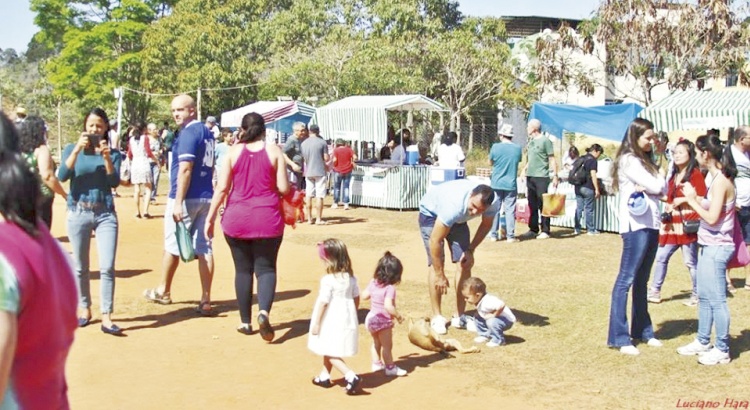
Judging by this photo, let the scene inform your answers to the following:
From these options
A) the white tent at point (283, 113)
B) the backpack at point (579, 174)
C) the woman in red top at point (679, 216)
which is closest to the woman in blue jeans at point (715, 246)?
the woman in red top at point (679, 216)

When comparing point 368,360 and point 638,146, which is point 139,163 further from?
point 638,146

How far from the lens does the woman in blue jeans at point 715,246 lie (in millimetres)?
6602

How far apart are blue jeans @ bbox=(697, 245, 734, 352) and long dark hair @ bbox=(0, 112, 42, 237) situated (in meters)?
5.39

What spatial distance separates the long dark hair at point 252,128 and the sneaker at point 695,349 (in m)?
3.70

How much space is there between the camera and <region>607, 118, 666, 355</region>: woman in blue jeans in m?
6.72

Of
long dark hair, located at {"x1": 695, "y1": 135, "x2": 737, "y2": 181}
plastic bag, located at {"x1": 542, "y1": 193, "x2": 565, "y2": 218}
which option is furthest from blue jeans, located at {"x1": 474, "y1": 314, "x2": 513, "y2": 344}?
plastic bag, located at {"x1": 542, "y1": 193, "x2": 565, "y2": 218}

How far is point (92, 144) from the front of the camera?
721cm

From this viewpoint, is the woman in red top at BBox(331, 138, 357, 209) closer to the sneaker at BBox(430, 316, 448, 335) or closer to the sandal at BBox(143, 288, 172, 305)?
the sandal at BBox(143, 288, 172, 305)

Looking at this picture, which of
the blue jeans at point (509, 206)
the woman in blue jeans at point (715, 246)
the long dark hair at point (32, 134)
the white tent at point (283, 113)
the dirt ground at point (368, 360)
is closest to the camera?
the dirt ground at point (368, 360)

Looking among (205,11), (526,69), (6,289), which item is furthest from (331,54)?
(6,289)

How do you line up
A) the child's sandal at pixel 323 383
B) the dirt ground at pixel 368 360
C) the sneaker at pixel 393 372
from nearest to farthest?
the dirt ground at pixel 368 360 < the child's sandal at pixel 323 383 < the sneaker at pixel 393 372

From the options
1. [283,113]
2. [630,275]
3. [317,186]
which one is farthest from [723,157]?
[283,113]

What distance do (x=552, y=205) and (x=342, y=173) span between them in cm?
562

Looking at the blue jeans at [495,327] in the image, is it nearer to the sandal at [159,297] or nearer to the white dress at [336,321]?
the white dress at [336,321]
